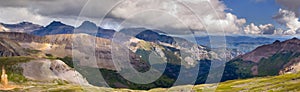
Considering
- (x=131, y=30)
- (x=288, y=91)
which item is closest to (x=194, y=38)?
(x=131, y=30)

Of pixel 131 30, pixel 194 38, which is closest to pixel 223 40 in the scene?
pixel 194 38

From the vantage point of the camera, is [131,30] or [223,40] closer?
[223,40]

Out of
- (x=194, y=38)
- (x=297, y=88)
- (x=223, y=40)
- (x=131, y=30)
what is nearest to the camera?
(x=223, y=40)

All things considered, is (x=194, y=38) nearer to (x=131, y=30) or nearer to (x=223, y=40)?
(x=223, y=40)

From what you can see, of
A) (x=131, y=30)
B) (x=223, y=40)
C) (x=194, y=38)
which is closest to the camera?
(x=223, y=40)

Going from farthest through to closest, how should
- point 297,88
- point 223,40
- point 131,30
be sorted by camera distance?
point 297,88, point 131,30, point 223,40

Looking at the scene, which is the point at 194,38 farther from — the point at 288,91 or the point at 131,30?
the point at 288,91

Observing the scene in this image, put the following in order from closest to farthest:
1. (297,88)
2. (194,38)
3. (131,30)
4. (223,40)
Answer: (223,40) → (194,38) → (131,30) → (297,88)

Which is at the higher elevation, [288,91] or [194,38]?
[194,38]

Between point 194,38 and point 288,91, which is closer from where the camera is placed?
point 194,38

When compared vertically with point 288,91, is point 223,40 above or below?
above
